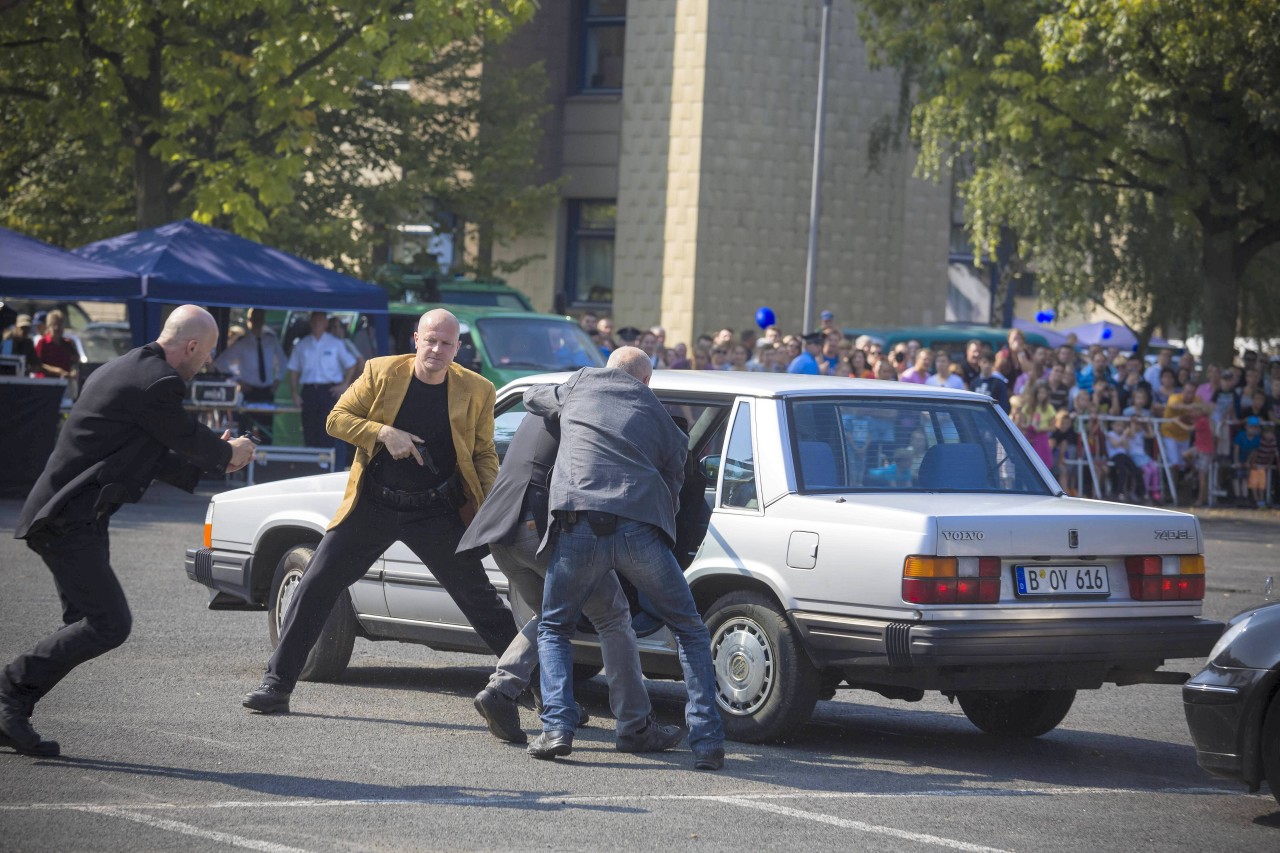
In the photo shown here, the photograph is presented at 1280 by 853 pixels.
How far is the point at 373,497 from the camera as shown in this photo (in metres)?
8.04

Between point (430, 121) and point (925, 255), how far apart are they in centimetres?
962

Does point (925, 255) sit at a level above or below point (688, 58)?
below

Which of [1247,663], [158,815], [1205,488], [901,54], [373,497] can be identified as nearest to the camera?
[158,815]

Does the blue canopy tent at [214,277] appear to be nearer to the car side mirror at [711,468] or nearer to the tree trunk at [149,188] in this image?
the tree trunk at [149,188]

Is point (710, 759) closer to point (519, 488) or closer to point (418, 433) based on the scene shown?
point (519, 488)

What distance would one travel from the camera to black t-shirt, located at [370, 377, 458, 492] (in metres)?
8.02

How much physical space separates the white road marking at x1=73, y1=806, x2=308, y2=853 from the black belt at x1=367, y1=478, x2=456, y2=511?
222 centimetres

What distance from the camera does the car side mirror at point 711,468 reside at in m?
8.13

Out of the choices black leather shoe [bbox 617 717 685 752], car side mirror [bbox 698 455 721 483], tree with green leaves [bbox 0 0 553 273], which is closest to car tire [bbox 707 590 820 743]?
black leather shoe [bbox 617 717 685 752]

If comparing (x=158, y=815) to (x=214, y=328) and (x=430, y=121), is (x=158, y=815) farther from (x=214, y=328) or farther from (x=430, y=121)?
(x=430, y=121)

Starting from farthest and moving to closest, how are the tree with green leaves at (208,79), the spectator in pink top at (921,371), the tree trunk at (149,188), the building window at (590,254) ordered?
the building window at (590,254) < the tree trunk at (149,188) < the tree with green leaves at (208,79) < the spectator in pink top at (921,371)

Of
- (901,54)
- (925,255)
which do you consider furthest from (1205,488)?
(925,255)

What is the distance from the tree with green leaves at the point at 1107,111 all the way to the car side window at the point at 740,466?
15023mm

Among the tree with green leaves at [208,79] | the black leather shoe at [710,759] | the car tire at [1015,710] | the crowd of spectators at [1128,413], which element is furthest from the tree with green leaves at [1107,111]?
the black leather shoe at [710,759]
